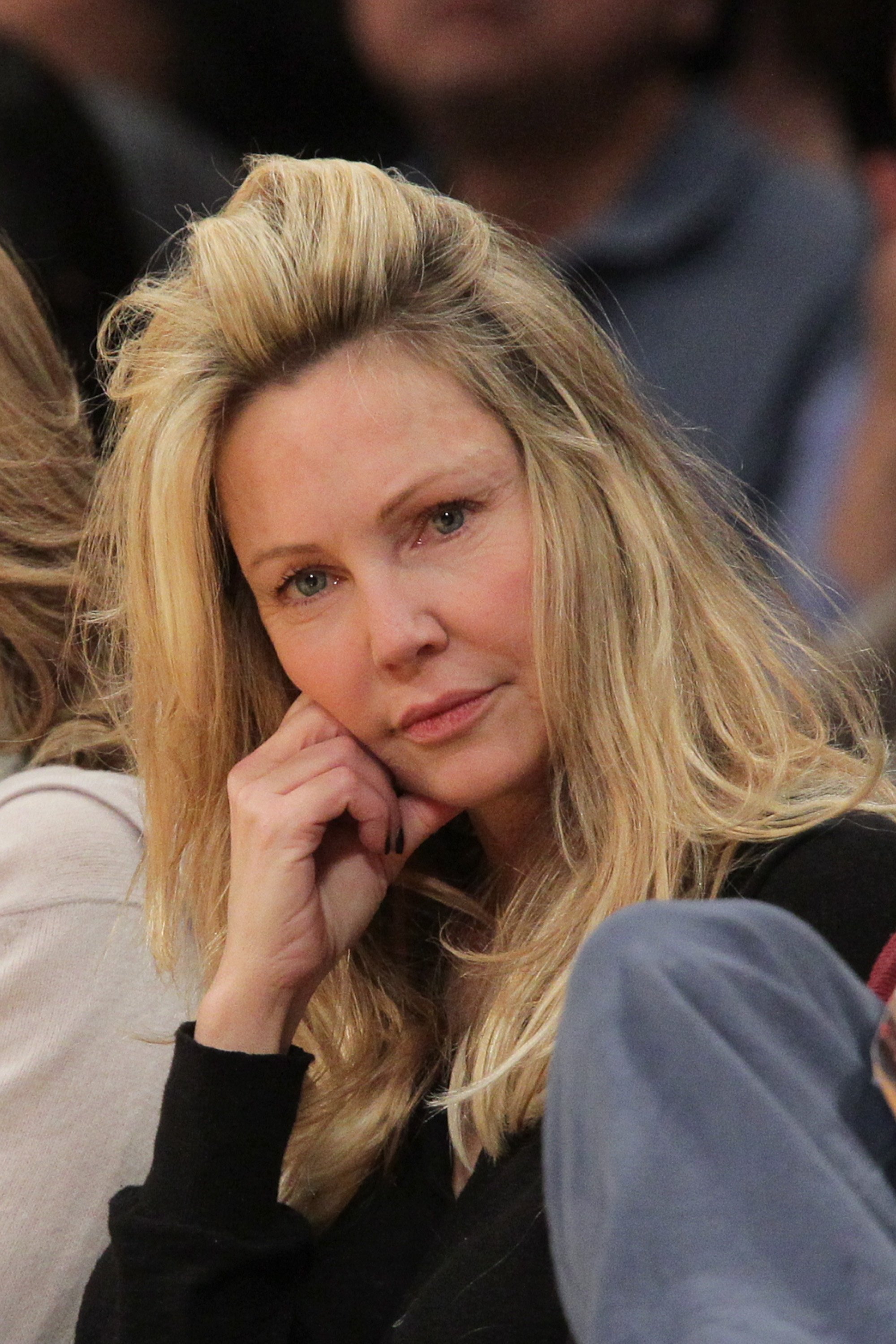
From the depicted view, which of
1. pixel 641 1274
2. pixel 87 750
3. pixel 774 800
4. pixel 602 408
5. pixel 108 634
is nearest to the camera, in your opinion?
pixel 641 1274

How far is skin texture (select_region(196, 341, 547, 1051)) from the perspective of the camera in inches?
46.1

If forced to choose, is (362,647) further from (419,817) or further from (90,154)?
(90,154)

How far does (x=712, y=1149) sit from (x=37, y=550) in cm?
126

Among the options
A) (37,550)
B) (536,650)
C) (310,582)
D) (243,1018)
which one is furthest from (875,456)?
(37,550)

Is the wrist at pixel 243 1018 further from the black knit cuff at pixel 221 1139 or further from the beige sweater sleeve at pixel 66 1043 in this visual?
the beige sweater sleeve at pixel 66 1043

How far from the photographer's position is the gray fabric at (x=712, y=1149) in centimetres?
63

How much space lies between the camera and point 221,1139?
1.18 meters

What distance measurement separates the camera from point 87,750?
5.55ft

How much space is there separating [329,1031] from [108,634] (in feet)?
1.52

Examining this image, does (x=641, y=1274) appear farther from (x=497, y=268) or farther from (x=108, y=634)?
(x=108, y=634)

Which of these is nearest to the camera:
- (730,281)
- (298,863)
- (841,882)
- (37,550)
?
(841,882)

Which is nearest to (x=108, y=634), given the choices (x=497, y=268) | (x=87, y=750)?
(x=87, y=750)

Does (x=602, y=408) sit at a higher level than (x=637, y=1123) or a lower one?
higher

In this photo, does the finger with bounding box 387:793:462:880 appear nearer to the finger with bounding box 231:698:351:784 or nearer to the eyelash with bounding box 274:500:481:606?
the finger with bounding box 231:698:351:784
